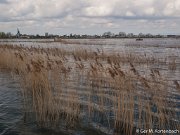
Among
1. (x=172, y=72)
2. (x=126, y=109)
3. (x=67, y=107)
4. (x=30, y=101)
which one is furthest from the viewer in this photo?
(x=172, y=72)

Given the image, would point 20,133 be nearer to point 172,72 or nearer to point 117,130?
point 117,130

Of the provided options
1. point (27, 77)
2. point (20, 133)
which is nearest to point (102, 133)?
point (20, 133)

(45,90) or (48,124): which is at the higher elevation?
(45,90)

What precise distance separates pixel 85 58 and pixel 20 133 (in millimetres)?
15528

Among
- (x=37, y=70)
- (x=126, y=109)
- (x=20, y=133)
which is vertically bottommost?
(x=20, y=133)

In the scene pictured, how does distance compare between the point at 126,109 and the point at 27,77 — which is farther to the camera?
the point at 27,77

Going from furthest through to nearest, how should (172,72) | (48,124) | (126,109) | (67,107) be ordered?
(172,72) < (67,107) < (48,124) < (126,109)

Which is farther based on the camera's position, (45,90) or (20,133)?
(45,90)

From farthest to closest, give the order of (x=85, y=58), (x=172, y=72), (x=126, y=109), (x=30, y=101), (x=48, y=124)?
(x=85, y=58), (x=172, y=72), (x=30, y=101), (x=48, y=124), (x=126, y=109)

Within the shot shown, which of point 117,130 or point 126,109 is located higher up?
point 126,109

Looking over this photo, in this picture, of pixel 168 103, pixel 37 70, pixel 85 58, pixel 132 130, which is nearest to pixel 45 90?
pixel 37 70

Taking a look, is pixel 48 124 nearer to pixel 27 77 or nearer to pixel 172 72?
pixel 27 77

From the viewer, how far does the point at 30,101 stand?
10.4 m

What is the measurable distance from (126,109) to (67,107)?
8.03 ft
